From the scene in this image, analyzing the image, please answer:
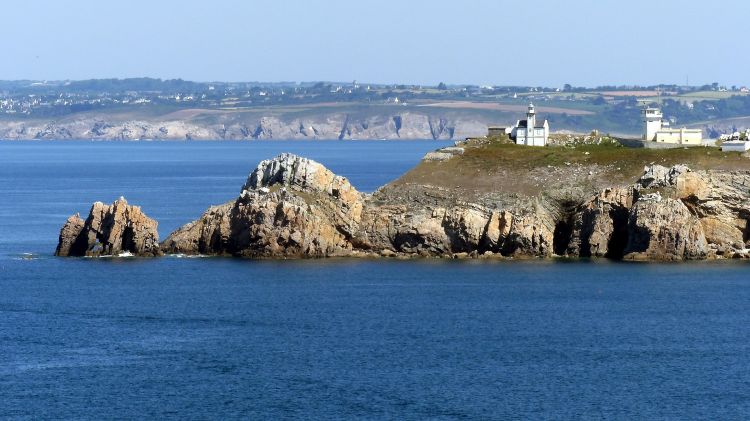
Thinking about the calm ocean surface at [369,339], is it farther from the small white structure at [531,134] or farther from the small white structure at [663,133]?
the small white structure at [531,134]

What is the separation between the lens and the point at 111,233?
9400cm

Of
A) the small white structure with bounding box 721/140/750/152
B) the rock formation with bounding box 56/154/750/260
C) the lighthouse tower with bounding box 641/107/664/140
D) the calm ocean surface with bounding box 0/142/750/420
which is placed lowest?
the calm ocean surface with bounding box 0/142/750/420

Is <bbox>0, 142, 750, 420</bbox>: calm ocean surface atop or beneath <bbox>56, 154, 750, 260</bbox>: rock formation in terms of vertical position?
beneath

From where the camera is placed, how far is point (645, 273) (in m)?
86.0

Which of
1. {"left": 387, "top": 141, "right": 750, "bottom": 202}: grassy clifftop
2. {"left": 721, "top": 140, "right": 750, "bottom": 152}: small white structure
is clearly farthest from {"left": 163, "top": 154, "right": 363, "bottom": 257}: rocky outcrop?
{"left": 721, "top": 140, "right": 750, "bottom": 152}: small white structure

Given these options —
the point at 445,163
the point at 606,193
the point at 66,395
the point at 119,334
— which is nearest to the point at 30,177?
the point at 445,163

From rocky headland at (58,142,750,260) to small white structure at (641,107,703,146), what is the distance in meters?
8.13

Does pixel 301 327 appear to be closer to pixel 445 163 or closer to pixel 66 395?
pixel 66 395

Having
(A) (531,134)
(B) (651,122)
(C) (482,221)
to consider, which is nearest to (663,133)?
(B) (651,122)

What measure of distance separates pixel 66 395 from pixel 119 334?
503 inches

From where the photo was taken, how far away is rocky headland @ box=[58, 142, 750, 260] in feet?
299

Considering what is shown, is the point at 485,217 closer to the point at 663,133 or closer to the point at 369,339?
the point at 663,133

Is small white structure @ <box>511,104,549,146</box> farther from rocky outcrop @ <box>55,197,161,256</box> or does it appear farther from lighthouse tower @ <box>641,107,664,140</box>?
rocky outcrop @ <box>55,197,161,256</box>

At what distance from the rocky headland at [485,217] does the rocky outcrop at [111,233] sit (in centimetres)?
12
